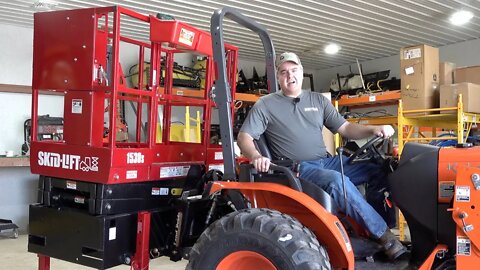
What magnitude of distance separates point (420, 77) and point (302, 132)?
414cm

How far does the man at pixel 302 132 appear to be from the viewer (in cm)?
273

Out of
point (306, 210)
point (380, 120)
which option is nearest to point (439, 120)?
point (380, 120)

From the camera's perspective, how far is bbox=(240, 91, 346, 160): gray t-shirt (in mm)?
3072

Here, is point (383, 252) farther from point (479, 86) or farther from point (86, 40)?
point (479, 86)

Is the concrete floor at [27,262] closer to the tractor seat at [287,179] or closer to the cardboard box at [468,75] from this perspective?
the tractor seat at [287,179]

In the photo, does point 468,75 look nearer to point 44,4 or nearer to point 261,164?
point 261,164

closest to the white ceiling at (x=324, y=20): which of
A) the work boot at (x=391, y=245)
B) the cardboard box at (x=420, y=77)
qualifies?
the cardboard box at (x=420, y=77)

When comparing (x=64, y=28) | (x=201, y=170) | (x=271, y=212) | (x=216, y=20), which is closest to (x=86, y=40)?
(x=64, y=28)

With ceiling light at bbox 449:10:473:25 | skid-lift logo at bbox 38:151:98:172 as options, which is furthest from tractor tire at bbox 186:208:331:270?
ceiling light at bbox 449:10:473:25

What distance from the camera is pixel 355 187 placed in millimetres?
2762

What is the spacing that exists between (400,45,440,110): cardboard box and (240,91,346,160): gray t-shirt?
12.8 ft

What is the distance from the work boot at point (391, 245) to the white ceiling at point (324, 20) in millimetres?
4767

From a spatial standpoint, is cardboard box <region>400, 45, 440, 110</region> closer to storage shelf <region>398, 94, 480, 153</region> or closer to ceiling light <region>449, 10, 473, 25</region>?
storage shelf <region>398, 94, 480, 153</region>

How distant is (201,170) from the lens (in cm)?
374
